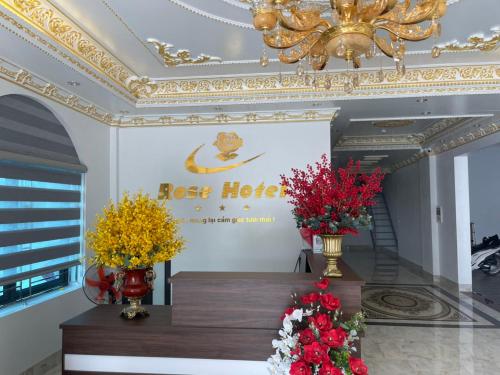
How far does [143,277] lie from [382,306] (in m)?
5.31

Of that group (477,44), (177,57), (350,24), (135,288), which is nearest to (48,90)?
(177,57)

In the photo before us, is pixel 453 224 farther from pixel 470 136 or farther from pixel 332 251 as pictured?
pixel 332 251

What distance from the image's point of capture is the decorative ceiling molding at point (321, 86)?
5.02 m

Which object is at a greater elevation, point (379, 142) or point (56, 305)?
point (379, 142)

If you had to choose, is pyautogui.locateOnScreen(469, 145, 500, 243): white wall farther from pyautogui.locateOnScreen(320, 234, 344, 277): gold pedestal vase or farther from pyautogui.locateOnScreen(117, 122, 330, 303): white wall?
pyautogui.locateOnScreen(320, 234, 344, 277): gold pedestal vase

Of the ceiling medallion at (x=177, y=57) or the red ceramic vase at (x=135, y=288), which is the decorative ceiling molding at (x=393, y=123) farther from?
the red ceramic vase at (x=135, y=288)

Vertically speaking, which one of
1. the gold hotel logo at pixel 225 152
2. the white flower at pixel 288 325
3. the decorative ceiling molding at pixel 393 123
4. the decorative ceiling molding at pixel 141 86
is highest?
the decorative ceiling molding at pixel 141 86

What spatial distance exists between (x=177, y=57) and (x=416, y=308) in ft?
19.3

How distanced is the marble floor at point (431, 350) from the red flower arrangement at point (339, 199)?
8.23ft

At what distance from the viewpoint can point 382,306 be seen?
649cm

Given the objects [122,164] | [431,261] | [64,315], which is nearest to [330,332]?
[64,315]

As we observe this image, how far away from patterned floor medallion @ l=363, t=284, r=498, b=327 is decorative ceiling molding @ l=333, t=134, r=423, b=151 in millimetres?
3609

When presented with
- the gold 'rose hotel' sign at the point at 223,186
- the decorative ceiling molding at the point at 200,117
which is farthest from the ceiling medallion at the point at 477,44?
the gold 'rose hotel' sign at the point at 223,186

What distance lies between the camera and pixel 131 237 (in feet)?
7.78
